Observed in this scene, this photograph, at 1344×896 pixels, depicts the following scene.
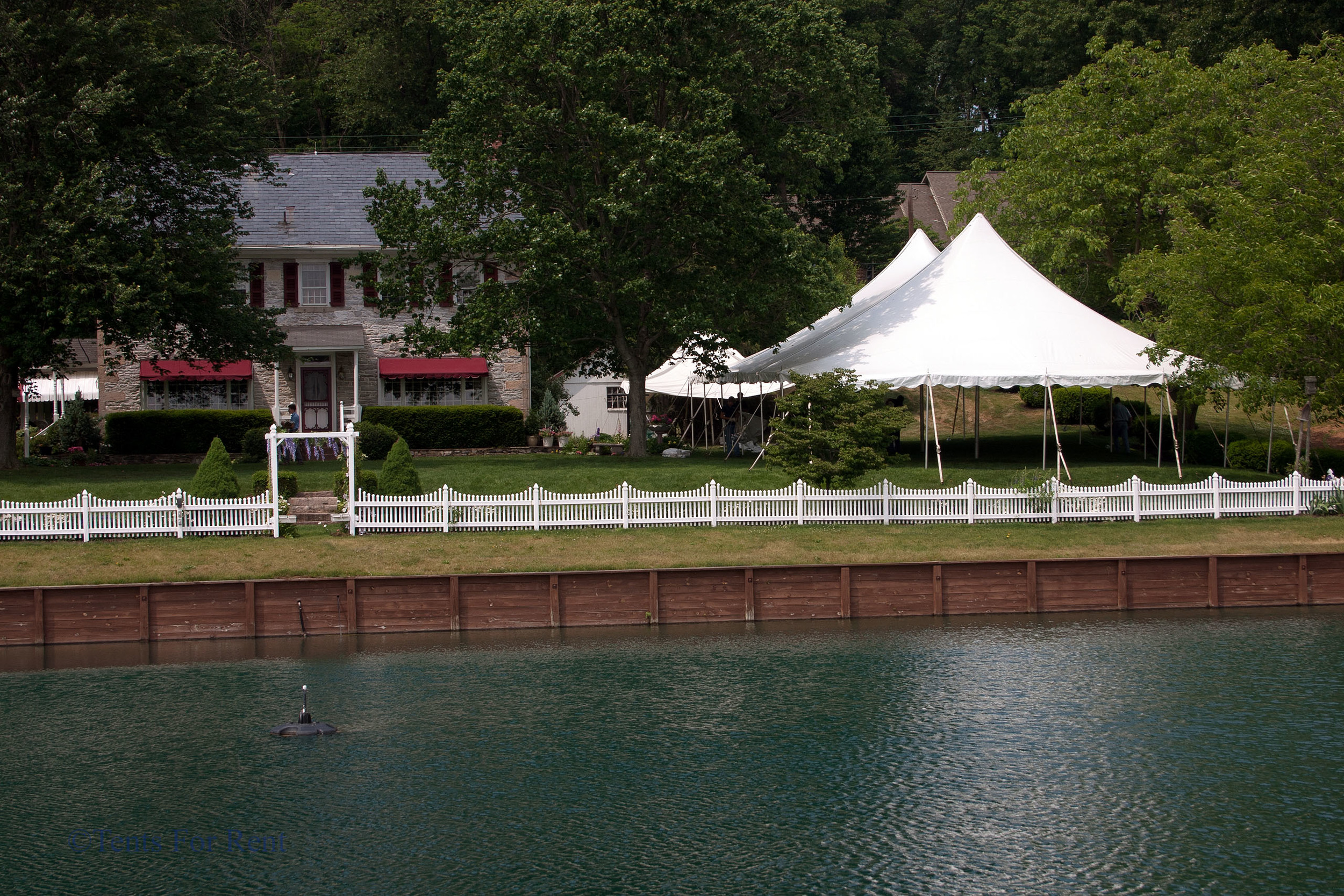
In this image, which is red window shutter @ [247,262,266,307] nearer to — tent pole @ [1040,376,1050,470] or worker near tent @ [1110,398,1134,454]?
tent pole @ [1040,376,1050,470]

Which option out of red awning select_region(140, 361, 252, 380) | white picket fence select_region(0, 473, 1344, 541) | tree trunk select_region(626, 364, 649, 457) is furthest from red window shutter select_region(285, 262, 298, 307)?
white picket fence select_region(0, 473, 1344, 541)

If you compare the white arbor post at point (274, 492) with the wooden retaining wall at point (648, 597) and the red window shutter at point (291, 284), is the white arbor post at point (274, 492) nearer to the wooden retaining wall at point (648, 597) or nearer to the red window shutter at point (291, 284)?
the wooden retaining wall at point (648, 597)

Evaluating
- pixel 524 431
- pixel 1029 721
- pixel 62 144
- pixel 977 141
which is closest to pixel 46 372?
pixel 62 144

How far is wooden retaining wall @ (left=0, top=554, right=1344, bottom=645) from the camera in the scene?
19.4 metres

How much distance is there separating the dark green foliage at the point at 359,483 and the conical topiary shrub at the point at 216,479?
6.04ft

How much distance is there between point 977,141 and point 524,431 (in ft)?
128

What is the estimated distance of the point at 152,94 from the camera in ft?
99.1

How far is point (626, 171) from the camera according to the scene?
28.8 meters

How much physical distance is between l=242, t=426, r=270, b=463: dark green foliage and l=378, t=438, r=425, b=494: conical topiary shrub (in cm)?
1210

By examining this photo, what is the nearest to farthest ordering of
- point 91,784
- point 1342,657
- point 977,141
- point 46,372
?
point 91,784
point 1342,657
point 46,372
point 977,141

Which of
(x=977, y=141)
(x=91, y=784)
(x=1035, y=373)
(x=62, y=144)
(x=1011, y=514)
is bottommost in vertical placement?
(x=91, y=784)

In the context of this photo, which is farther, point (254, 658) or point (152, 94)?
point (152, 94)

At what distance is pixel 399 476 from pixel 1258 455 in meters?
20.9

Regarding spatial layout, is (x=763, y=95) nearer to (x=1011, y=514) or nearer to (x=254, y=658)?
(x=1011, y=514)
